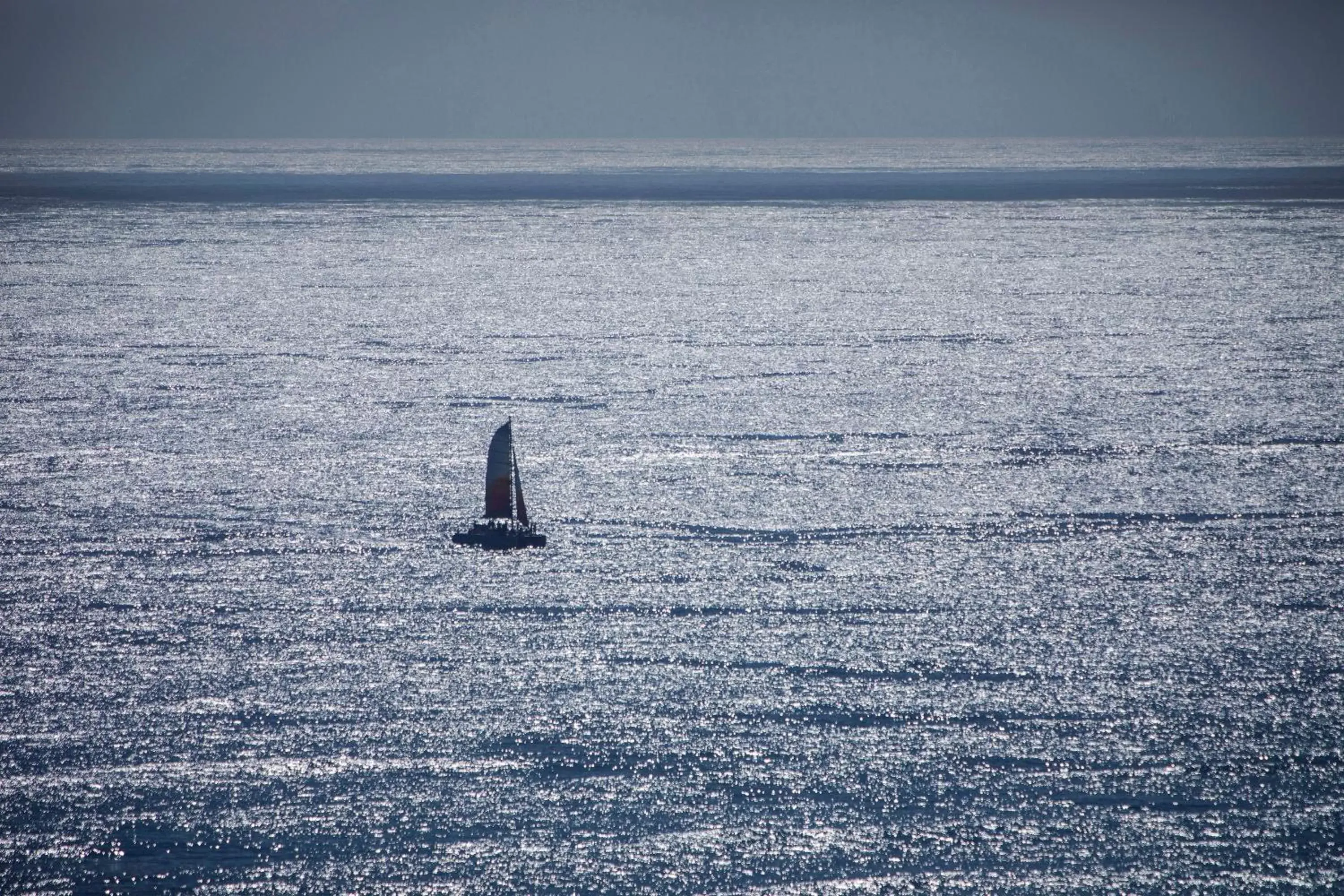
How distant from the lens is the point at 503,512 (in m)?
7.12

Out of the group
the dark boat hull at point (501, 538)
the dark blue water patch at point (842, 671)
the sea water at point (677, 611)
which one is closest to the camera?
the sea water at point (677, 611)

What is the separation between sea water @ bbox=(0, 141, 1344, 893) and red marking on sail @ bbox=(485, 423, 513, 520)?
0.97 feet

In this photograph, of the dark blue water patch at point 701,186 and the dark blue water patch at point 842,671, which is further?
the dark blue water patch at point 701,186

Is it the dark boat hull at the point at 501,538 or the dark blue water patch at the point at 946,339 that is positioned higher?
the dark blue water patch at the point at 946,339

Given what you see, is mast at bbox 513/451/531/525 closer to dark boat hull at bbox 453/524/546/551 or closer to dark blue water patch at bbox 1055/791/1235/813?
dark boat hull at bbox 453/524/546/551

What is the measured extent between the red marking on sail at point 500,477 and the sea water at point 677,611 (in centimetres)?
30

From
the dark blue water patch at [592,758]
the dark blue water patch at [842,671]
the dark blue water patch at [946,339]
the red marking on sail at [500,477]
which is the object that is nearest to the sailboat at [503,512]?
the red marking on sail at [500,477]

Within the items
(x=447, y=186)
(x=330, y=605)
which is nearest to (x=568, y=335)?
(x=330, y=605)

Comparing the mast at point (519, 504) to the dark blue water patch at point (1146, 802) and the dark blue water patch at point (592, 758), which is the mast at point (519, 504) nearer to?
the dark blue water patch at point (592, 758)

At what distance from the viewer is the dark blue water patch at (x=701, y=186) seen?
42.0 metres

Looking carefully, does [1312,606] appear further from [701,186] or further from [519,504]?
[701,186]

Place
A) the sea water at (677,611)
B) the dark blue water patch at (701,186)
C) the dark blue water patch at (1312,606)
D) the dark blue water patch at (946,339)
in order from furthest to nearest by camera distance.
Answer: the dark blue water patch at (701,186), the dark blue water patch at (946,339), the dark blue water patch at (1312,606), the sea water at (677,611)

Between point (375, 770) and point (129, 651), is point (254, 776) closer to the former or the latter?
point (375, 770)

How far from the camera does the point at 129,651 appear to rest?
576 centimetres
